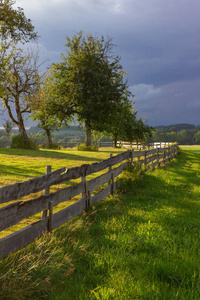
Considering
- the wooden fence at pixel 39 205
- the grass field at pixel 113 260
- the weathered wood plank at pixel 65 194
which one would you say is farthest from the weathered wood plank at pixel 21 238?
the weathered wood plank at pixel 65 194

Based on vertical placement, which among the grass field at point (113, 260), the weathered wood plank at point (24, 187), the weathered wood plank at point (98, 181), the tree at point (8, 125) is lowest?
the grass field at point (113, 260)

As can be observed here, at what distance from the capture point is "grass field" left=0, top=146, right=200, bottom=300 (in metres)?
3.07

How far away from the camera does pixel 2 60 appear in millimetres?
22609

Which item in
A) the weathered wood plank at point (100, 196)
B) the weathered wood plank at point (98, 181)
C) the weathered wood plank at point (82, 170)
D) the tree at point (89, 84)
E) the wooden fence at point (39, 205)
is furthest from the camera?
the tree at point (89, 84)

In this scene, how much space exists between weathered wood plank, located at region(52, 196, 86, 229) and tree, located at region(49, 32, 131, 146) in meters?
27.6

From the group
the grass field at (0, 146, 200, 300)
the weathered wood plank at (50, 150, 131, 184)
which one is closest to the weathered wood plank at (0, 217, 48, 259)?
the grass field at (0, 146, 200, 300)

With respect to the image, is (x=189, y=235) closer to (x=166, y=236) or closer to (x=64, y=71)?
(x=166, y=236)

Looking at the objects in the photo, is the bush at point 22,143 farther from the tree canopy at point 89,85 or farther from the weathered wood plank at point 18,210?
the weathered wood plank at point 18,210

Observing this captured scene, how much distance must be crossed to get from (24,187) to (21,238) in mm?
812

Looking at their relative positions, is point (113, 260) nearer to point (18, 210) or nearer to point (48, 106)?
point (18, 210)

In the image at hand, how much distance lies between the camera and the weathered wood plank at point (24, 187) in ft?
12.0

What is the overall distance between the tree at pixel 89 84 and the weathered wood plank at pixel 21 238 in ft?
95.8

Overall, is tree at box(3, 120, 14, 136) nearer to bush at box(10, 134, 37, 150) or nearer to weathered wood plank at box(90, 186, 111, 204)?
bush at box(10, 134, 37, 150)

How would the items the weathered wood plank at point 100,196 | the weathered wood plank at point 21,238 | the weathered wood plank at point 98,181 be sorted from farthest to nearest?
the weathered wood plank at point 100,196 < the weathered wood plank at point 98,181 < the weathered wood plank at point 21,238
